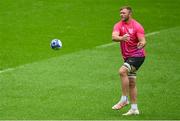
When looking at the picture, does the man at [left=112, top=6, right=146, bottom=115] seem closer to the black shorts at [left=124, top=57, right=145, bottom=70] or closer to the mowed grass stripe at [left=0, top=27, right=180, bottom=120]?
the black shorts at [left=124, top=57, right=145, bottom=70]

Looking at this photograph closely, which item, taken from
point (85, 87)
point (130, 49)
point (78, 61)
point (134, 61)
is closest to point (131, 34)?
point (130, 49)

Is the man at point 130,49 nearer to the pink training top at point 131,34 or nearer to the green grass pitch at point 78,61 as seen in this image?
the pink training top at point 131,34

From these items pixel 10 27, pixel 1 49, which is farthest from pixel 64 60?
pixel 10 27

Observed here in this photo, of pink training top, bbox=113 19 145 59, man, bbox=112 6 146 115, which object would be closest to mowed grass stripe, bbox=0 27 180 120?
man, bbox=112 6 146 115

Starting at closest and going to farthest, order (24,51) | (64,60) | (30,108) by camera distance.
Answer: (30,108) → (64,60) → (24,51)

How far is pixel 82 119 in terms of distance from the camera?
48.4 feet

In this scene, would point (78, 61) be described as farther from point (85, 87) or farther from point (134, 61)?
point (134, 61)

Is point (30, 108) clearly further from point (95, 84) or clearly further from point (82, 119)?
point (95, 84)

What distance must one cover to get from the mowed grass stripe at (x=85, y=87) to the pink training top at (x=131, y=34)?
4.44 feet

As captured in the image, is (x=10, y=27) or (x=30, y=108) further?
(x=10, y=27)

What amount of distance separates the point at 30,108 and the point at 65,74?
4.18 m

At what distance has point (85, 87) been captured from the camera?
719 inches

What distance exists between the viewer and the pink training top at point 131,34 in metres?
15.2

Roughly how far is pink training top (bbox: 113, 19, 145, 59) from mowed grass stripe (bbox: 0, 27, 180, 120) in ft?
4.44
